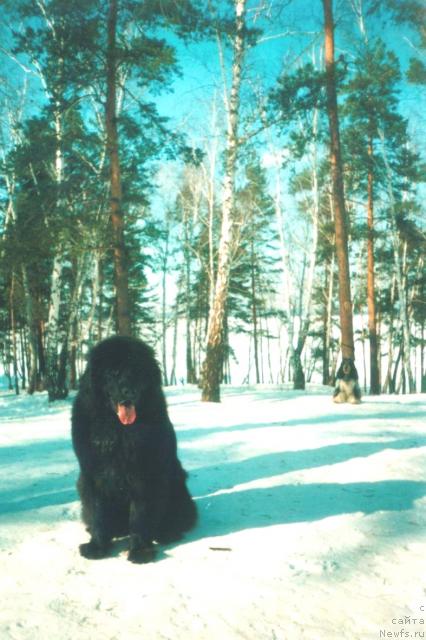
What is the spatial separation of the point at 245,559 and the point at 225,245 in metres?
10.0

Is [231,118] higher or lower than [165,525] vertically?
higher

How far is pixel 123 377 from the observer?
279cm

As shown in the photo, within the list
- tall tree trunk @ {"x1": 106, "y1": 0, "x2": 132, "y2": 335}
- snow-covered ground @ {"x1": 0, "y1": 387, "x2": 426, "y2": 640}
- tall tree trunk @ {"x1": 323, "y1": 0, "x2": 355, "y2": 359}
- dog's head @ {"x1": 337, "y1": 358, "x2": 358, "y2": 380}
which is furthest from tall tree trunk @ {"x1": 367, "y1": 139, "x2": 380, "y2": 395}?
snow-covered ground @ {"x1": 0, "y1": 387, "x2": 426, "y2": 640}

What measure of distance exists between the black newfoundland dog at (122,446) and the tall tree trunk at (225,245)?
896 centimetres

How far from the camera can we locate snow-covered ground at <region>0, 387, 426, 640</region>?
210 centimetres

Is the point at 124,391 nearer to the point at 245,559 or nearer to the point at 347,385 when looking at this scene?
the point at 245,559

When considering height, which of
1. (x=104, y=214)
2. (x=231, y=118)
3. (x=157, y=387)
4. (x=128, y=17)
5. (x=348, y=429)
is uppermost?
(x=128, y=17)

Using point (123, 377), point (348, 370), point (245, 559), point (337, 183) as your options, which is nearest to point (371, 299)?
point (337, 183)

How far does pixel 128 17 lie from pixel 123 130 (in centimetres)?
269

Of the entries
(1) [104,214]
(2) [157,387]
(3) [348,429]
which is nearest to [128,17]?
(1) [104,214]

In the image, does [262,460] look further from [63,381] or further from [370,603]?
[63,381]

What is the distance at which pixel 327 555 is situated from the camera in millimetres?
2852

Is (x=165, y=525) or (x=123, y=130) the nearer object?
(x=165, y=525)

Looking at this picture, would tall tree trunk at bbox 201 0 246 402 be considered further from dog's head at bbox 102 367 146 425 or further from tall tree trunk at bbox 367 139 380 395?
tall tree trunk at bbox 367 139 380 395
